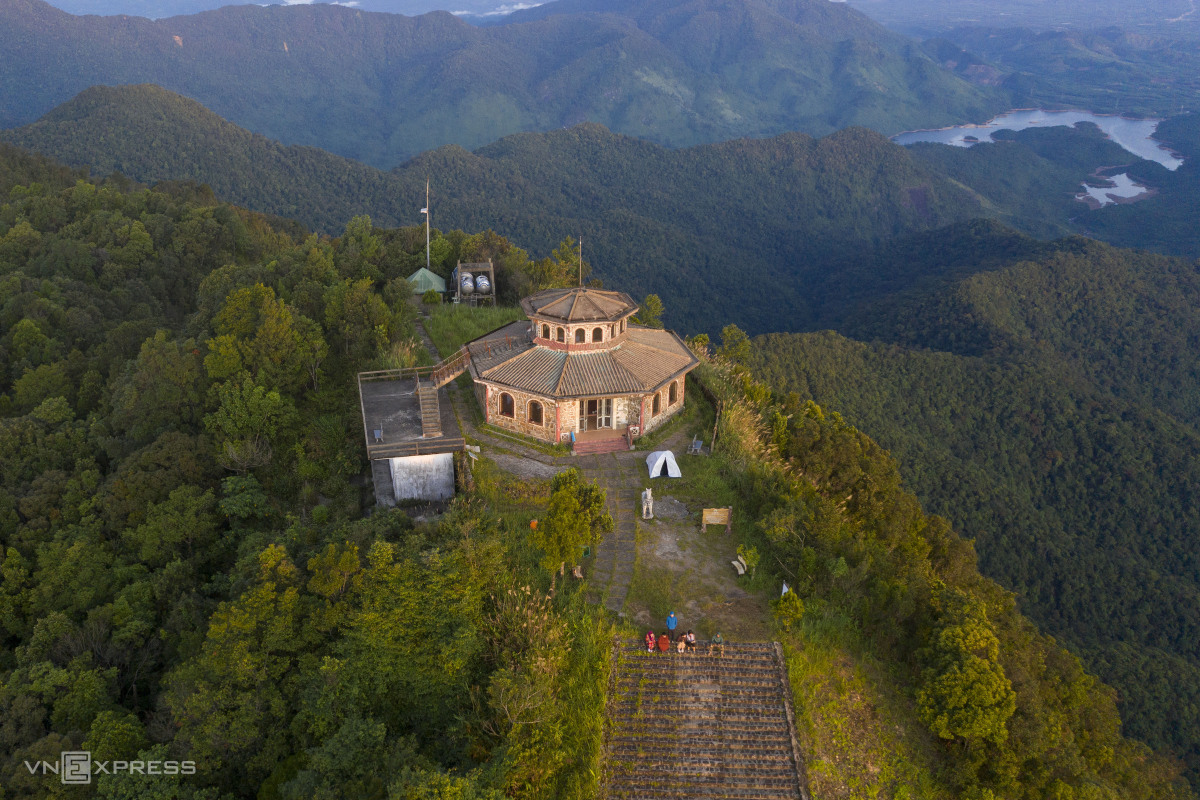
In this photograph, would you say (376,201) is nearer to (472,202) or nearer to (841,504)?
(472,202)

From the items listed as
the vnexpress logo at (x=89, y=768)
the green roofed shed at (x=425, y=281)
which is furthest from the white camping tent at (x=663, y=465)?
the green roofed shed at (x=425, y=281)

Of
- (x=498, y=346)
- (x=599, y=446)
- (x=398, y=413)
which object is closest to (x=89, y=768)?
(x=398, y=413)

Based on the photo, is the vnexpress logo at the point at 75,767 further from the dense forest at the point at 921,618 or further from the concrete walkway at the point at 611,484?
the dense forest at the point at 921,618

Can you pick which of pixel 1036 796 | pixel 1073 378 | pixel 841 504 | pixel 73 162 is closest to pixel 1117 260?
pixel 1073 378

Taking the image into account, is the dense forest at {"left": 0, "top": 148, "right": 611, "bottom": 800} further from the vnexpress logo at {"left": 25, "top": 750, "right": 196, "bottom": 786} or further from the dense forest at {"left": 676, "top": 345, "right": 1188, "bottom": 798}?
the dense forest at {"left": 676, "top": 345, "right": 1188, "bottom": 798}

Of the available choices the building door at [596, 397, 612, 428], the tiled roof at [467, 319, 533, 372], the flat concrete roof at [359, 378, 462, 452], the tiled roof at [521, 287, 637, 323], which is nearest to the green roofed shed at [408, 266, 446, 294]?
the tiled roof at [467, 319, 533, 372]

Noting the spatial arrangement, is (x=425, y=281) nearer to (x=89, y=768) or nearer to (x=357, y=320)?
(x=357, y=320)
